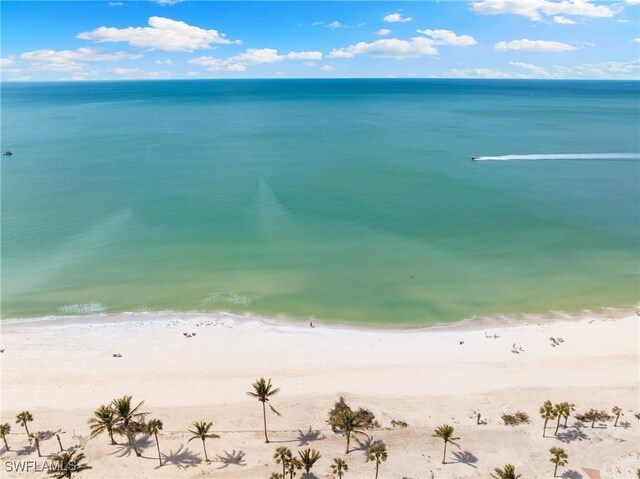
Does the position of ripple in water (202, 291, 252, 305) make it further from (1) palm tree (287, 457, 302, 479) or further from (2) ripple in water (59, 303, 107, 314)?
(1) palm tree (287, 457, 302, 479)

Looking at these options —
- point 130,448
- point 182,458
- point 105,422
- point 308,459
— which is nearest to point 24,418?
point 105,422

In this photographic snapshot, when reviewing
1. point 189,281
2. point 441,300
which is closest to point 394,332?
point 441,300

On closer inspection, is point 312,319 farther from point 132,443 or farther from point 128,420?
point 132,443

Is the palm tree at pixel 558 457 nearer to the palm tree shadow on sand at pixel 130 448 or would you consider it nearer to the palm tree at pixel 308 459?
the palm tree at pixel 308 459

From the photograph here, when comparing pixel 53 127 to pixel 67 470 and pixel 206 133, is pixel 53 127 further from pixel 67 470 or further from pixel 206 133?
pixel 67 470

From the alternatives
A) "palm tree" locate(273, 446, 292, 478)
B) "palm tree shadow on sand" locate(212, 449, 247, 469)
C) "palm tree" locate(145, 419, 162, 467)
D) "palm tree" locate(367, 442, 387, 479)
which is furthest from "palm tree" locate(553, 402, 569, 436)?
"palm tree" locate(145, 419, 162, 467)
